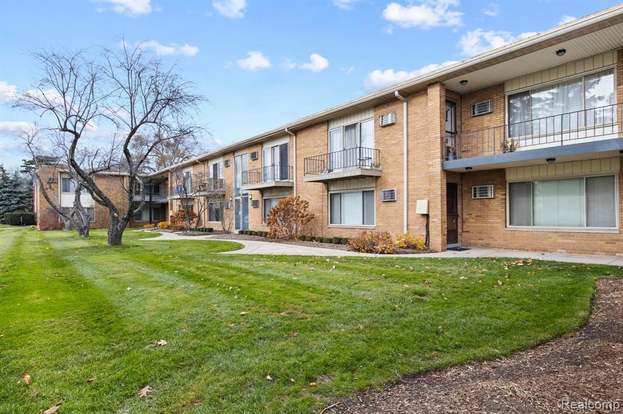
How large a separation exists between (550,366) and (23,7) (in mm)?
15347

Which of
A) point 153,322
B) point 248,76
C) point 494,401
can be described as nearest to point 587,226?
point 494,401

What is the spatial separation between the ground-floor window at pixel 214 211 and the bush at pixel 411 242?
16.2 m

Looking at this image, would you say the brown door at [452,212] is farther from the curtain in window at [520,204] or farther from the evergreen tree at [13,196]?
the evergreen tree at [13,196]

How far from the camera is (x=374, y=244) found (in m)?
12.3

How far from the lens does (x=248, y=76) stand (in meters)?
19.4

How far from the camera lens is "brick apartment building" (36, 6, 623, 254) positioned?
33.5ft

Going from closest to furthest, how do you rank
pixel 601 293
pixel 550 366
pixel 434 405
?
pixel 434 405 < pixel 550 366 < pixel 601 293

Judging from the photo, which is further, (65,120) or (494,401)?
(65,120)

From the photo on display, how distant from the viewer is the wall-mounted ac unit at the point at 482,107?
12.9 meters

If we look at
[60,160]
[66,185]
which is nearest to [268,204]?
[60,160]

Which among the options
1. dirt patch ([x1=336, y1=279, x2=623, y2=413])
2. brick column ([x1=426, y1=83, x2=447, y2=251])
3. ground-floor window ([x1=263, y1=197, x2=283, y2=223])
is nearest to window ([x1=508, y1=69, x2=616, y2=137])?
brick column ([x1=426, y1=83, x2=447, y2=251])

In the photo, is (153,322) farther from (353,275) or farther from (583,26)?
(583,26)

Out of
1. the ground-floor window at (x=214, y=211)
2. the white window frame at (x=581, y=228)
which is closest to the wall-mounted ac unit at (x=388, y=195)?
the white window frame at (x=581, y=228)

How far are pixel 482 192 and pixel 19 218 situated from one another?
49.8m
